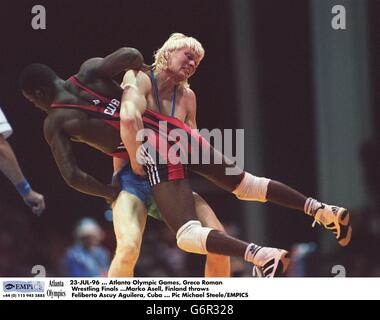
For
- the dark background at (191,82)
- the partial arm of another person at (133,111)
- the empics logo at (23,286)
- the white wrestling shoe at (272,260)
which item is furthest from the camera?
the empics logo at (23,286)

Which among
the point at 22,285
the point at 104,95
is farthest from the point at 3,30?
the point at 22,285

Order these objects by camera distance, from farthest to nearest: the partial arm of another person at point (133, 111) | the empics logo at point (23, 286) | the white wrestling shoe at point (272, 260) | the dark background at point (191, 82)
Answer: the empics logo at point (23, 286) → the dark background at point (191, 82) → the partial arm of another person at point (133, 111) → the white wrestling shoe at point (272, 260)

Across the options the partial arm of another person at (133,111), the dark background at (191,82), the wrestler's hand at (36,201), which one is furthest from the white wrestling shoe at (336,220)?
the wrestler's hand at (36,201)

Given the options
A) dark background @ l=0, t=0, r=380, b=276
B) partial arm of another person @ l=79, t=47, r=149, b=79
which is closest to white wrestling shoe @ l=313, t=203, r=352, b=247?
dark background @ l=0, t=0, r=380, b=276

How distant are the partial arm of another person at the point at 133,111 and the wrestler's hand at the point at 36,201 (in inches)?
24.1

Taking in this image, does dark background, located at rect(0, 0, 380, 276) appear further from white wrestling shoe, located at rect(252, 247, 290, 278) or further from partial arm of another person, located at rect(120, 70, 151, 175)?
white wrestling shoe, located at rect(252, 247, 290, 278)

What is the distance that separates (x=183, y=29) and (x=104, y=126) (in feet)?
2.31

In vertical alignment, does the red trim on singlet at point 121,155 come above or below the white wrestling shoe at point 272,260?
above

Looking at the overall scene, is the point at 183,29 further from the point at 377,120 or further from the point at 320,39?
the point at 377,120

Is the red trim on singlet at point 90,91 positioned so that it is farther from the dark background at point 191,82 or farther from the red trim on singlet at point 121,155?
the red trim on singlet at point 121,155

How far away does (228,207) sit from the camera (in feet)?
18.4

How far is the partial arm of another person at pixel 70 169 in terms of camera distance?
5.44 m

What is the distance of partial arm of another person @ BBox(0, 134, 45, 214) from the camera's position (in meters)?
5.66

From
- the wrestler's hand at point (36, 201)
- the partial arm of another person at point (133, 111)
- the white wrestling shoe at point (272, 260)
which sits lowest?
the white wrestling shoe at point (272, 260)
